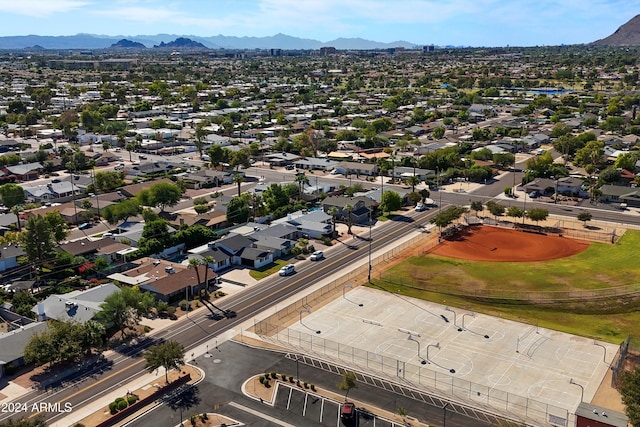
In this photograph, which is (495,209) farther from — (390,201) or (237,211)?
(237,211)

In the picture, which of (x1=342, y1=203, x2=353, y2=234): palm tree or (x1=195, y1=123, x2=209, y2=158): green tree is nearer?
(x1=342, y1=203, x2=353, y2=234): palm tree

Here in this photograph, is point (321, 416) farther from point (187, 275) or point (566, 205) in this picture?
point (566, 205)

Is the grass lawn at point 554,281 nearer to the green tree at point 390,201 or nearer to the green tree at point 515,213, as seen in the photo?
the green tree at point 515,213

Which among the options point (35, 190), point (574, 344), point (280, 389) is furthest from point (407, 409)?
point (35, 190)

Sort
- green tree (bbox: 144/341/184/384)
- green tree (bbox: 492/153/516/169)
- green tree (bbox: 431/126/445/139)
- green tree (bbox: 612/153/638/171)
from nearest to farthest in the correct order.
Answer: green tree (bbox: 144/341/184/384), green tree (bbox: 612/153/638/171), green tree (bbox: 492/153/516/169), green tree (bbox: 431/126/445/139)

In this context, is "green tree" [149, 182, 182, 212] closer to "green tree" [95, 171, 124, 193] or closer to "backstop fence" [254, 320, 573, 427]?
"green tree" [95, 171, 124, 193]

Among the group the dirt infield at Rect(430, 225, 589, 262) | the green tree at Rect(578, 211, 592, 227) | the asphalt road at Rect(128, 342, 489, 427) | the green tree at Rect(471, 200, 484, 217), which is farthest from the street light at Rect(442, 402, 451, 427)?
the green tree at Rect(578, 211, 592, 227)

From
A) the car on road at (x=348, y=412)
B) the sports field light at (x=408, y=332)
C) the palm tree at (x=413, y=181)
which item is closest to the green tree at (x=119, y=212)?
the sports field light at (x=408, y=332)
